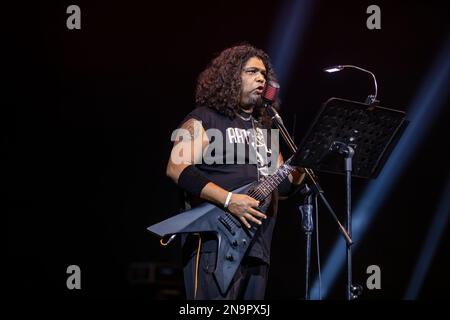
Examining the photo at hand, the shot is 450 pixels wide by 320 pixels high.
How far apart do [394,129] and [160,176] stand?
103 inches

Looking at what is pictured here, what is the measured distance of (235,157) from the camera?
127 inches

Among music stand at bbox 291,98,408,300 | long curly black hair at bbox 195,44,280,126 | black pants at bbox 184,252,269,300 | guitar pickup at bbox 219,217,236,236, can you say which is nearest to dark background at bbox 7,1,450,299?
long curly black hair at bbox 195,44,280,126

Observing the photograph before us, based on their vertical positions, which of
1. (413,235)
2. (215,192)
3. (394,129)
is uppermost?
(394,129)

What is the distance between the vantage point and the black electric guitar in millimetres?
2932

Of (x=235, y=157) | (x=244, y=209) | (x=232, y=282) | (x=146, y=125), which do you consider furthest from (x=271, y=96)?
(x=146, y=125)

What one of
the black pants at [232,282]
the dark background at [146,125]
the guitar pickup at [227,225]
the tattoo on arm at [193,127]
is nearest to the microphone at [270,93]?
the tattoo on arm at [193,127]

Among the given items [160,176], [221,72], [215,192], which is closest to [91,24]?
[160,176]

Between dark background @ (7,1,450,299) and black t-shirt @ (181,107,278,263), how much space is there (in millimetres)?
1786

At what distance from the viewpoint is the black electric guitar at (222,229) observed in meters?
2.93

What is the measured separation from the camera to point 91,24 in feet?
15.8

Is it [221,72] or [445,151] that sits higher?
[221,72]

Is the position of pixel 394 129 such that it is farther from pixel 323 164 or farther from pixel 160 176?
pixel 160 176

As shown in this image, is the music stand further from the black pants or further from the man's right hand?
the black pants
